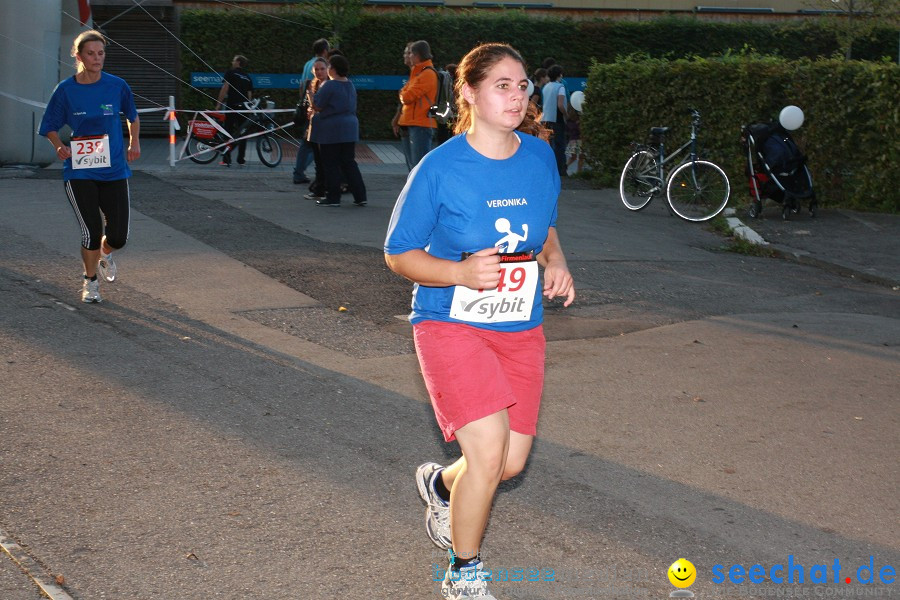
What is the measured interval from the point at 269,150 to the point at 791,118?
30.8 ft

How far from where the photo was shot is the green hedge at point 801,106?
1452 centimetres

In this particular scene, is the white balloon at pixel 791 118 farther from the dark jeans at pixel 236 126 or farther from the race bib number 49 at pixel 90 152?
the dark jeans at pixel 236 126

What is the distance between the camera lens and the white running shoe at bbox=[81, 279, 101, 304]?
8922mm

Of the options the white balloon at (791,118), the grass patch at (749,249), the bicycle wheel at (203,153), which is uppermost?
the white balloon at (791,118)

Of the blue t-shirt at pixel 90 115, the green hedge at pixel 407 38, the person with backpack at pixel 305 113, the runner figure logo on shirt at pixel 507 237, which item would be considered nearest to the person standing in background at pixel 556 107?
the person with backpack at pixel 305 113

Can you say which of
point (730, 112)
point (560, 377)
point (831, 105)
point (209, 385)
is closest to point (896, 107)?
point (831, 105)

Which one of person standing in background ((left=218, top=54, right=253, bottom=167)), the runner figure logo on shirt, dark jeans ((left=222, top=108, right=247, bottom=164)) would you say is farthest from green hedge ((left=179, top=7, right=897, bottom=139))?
the runner figure logo on shirt

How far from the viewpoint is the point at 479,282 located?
3.81 metres

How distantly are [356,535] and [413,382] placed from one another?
8.33 ft

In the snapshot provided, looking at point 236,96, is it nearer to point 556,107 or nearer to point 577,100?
point 556,107

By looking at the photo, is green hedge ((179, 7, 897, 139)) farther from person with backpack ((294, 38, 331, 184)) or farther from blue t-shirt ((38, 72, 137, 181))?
blue t-shirt ((38, 72, 137, 181))

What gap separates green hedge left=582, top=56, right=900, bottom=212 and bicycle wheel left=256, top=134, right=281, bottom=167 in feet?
19.9

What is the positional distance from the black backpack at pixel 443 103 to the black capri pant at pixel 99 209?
22.2 ft

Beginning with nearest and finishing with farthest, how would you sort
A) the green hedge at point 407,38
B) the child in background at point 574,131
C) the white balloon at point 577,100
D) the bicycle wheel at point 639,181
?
1. the bicycle wheel at point 639,181
2. the white balloon at point 577,100
3. the child in background at point 574,131
4. the green hedge at point 407,38
